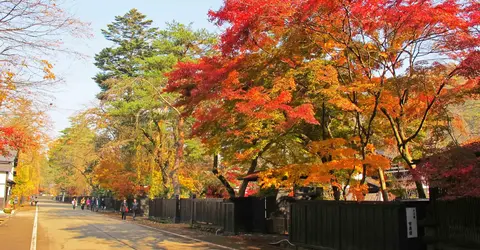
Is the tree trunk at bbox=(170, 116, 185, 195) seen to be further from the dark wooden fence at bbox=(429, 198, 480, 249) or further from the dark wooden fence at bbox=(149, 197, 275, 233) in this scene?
the dark wooden fence at bbox=(429, 198, 480, 249)

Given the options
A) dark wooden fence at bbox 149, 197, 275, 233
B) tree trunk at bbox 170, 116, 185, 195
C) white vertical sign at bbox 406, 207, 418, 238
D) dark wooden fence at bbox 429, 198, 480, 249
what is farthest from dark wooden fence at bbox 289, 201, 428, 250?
tree trunk at bbox 170, 116, 185, 195

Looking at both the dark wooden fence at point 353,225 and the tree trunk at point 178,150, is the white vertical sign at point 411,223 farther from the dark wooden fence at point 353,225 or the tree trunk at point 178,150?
the tree trunk at point 178,150

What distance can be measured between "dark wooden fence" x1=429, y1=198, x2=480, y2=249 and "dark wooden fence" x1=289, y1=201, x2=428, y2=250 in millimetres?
487

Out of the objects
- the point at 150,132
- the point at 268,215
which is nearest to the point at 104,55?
the point at 150,132

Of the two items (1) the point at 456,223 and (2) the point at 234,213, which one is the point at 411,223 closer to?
(1) the point at 456,223

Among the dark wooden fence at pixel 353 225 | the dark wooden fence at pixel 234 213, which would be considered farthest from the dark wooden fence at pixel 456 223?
the dark wooden fence at pixel 234 213

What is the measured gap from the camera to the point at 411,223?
10.6 metres

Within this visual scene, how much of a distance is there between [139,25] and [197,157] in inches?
1344

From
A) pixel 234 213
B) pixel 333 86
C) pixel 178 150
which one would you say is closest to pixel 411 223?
pixel 333 86

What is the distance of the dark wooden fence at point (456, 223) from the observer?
944 centimetres

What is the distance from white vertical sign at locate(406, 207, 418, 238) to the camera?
1058cm

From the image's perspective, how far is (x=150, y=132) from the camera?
32594mm

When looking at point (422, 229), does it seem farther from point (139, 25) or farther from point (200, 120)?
point (139, 25)

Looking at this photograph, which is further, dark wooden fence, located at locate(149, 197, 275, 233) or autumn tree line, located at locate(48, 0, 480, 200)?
dark wooden fence, located at locate(149, 197, 275, 233)
